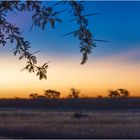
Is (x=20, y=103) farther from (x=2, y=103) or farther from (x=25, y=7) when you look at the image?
(x=25, y=7)

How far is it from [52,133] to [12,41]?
2139 cm

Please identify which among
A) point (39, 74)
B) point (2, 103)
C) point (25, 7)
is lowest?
point (39, 74)

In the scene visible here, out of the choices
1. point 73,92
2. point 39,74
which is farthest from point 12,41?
point 73,92

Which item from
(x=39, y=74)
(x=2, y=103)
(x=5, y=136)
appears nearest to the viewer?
(x=39, y=74)

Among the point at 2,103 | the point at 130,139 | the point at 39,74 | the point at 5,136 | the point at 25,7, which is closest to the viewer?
the point at 25,7

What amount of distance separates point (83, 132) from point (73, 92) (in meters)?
52.3

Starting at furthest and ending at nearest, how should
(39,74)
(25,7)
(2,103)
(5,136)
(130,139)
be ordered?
(2,103)
(5,136)
(130,139)
(39,74)
(25,7)

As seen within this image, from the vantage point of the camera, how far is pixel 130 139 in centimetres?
2341

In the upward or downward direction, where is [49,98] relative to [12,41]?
upward

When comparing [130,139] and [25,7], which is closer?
[25,7]

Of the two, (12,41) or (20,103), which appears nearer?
(12,41)

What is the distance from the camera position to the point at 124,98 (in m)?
83.1

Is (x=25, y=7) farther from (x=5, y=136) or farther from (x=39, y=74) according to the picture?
(x=5, y=136)

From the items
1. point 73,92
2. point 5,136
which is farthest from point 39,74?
point 73,92
